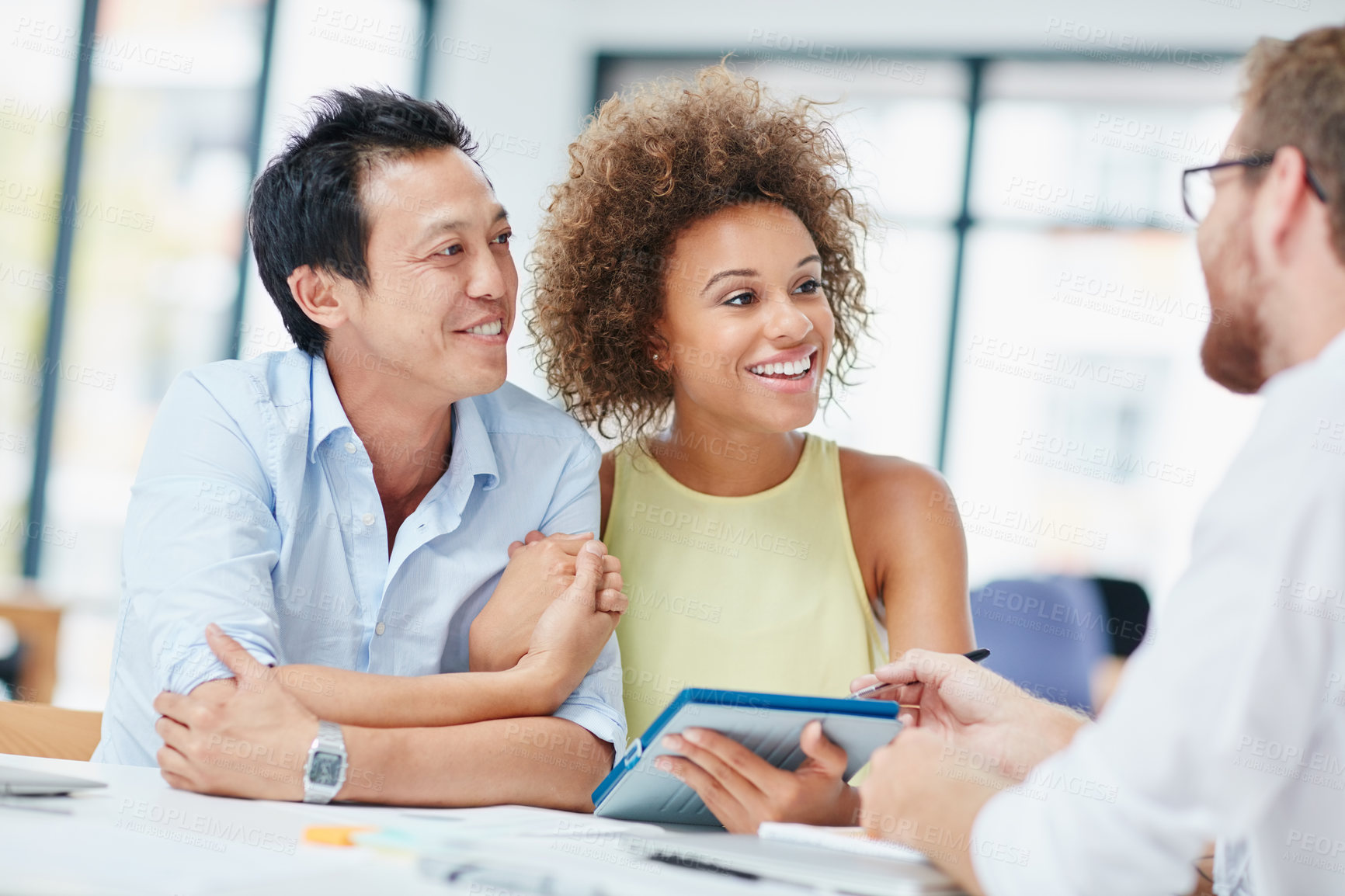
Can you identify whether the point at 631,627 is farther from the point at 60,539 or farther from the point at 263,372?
the point at 60,539

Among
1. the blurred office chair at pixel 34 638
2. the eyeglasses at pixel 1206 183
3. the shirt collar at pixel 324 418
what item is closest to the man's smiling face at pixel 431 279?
the shirt collar at pixel 324 418

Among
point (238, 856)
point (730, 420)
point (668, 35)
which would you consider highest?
point (668, 35)

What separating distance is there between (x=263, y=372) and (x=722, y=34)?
5.64 metres

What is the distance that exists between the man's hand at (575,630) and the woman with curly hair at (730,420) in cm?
33

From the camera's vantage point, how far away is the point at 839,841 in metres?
1.15

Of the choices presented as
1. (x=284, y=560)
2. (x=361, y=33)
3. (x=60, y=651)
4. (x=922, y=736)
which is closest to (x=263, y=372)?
(x=284, y=560)

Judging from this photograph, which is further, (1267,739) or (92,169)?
(92,169)

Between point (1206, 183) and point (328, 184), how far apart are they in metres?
1.30

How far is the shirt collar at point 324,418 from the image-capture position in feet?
5.82

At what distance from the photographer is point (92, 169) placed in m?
5.15

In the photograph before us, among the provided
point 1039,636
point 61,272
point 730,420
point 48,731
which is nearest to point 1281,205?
point 730,420

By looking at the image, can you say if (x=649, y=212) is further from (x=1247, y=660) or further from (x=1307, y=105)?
(x=1247, y=660)

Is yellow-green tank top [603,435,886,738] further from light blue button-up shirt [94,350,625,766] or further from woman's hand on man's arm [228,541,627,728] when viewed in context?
woman's hand on man's arm [228,541,627,728]

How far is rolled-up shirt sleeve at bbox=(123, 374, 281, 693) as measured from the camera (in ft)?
4.85
